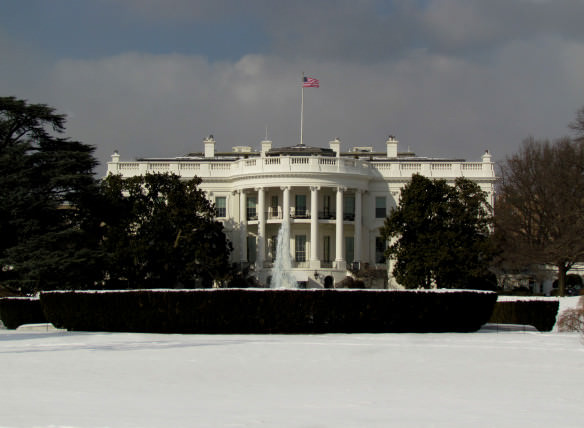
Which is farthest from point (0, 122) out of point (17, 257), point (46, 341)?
point (46, 341)

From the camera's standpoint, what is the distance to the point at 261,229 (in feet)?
213

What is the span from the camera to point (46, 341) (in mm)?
25516

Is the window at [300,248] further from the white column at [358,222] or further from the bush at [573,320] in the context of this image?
the bush at [573,320]

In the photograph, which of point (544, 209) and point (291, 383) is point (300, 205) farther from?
point (291, 383)

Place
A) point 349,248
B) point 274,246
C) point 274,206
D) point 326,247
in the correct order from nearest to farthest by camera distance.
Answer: point 274,246 < point 326,247 < point 274,206 < point 349,248

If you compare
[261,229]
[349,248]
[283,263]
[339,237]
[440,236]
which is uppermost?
[261,229]

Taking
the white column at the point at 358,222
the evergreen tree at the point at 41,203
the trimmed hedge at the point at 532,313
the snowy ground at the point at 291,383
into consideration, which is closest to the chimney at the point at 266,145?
the white column at the point at 358,222

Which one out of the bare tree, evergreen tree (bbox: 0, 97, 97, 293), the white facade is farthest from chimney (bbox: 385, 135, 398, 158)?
evergreen tree (bbox: 0, 97, 97, 293)

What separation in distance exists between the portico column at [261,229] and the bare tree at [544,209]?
1707 cm

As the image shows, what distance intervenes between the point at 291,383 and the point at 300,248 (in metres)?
51.6

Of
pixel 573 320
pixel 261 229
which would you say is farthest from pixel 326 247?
pixel 573 320

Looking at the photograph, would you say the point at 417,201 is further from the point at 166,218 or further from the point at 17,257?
the point at 17,257

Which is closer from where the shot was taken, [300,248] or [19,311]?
[19,311]

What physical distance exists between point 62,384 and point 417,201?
42.8 meters
